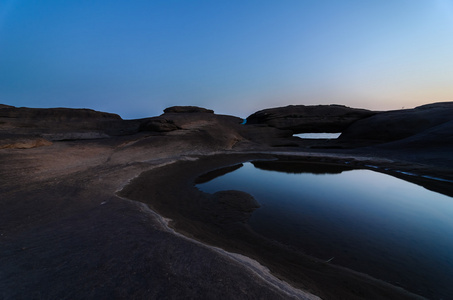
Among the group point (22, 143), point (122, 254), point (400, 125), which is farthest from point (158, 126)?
point (400, 125)

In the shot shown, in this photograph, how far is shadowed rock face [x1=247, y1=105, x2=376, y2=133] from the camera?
109ft

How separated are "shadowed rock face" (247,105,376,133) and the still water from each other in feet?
75.2

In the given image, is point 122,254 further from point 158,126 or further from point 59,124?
point 59,124

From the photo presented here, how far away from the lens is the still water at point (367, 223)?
4.62m

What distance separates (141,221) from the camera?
4.65m

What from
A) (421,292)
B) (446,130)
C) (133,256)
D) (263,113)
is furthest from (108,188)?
(263,113)

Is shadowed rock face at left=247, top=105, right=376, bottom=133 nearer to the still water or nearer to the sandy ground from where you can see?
the still water

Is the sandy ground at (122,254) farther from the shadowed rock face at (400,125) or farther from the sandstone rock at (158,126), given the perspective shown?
the shadowed rock face at (400,125)

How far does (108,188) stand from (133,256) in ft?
18.8

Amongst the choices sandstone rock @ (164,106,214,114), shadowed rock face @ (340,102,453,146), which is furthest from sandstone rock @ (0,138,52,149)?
shadowed rock face @ (340,102,453,146)

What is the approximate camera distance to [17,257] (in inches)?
127

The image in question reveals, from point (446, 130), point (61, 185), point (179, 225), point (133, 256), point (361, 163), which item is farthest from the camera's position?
point (446, 130)

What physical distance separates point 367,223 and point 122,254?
7353 mm

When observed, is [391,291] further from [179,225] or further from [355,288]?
[179,225]
